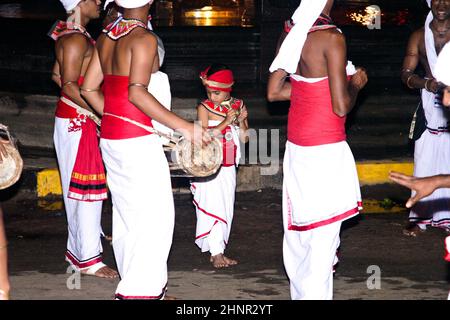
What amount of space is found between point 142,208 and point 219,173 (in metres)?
1.67

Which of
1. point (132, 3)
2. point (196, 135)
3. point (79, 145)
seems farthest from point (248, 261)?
point (132, 3)

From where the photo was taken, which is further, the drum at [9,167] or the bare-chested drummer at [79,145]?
the bare-chested drummer at [79,145]

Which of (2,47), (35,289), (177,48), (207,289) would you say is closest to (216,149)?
(207,289)

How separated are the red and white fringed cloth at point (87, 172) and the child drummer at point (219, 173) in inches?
34.4

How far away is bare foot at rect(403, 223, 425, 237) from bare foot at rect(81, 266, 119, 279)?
273 centimetres

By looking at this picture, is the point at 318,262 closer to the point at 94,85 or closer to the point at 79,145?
the point at 94,85

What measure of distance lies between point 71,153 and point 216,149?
5.61 feet

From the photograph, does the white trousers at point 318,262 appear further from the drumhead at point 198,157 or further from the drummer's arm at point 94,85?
the drummer's arm at point 94,85

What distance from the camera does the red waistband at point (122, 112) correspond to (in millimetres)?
6129

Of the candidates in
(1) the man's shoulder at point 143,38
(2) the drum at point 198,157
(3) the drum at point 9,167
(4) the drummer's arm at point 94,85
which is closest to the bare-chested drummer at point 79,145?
(4) the drummer's arm at point 94,85

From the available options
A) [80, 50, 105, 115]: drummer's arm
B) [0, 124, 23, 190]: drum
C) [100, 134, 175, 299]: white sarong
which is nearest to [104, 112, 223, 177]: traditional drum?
[100, 134, 175, 299]: white sarong

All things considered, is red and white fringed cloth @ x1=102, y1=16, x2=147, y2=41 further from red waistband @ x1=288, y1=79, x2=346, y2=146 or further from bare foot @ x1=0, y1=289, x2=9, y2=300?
bare foot @ x1=0, y1=289, x2=9, y2=300

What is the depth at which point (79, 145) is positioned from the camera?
736 cm

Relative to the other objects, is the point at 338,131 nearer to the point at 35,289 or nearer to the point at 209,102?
the point at 209,102
